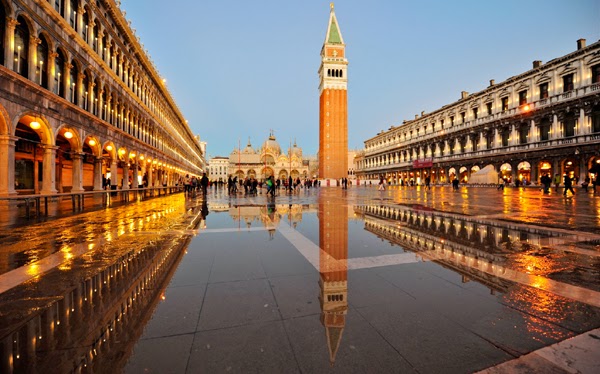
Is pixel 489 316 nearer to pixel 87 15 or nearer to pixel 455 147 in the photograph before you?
pixel 87 15

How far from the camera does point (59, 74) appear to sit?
52.0ft

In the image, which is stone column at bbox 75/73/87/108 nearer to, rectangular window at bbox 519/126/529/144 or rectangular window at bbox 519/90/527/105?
rectangular window at bbox 519/126/529/144

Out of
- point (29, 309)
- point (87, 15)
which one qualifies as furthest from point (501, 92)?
point (29, 309)

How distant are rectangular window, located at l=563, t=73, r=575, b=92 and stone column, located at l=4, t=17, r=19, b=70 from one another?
1746 inches

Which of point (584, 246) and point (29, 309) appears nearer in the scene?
point (29, 309)

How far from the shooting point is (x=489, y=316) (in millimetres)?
2357

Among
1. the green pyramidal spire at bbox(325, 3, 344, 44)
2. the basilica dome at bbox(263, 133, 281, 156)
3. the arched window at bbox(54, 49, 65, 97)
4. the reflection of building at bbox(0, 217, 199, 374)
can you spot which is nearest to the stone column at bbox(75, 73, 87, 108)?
the arched window at bbox(54, 49, 65, 97)

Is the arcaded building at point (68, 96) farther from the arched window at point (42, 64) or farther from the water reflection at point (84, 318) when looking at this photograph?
the water reflection at point (84, 318)

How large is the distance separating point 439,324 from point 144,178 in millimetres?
34848

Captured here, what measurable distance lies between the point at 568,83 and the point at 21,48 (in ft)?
148

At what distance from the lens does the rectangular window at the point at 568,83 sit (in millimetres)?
30547

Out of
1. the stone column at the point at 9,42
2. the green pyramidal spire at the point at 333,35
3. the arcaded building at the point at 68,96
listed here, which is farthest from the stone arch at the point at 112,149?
the green pyramidal spire at the point at 333,35

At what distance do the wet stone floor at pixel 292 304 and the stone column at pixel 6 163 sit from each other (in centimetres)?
1047

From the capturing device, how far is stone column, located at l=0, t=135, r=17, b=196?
39.9ft
